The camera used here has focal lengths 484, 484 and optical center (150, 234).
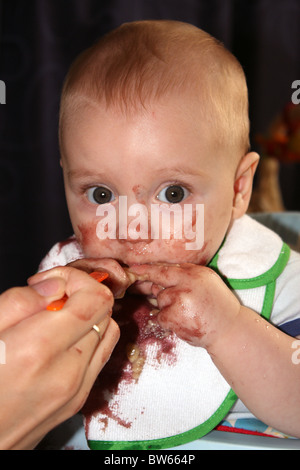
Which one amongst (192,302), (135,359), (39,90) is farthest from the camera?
(39,90)

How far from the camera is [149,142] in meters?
0.75

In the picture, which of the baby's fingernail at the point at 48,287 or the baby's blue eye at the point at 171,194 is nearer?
the baby's fingernail at the point at 48,287

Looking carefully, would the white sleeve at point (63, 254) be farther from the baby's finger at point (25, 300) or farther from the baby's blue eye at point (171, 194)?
the baby's finger at point (25, 300)

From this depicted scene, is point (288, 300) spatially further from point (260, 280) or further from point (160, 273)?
point (160, 273)

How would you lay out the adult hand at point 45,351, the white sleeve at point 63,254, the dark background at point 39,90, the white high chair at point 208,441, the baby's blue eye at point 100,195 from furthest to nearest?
1. the dark background at point 39,90
2. the white sleeve at point 63,254
3. the baby's blue eye at point 100,195
4. the white high chair at point 208,441
5. the adult hand at point 45,351

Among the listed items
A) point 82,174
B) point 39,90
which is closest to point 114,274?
point 82,174

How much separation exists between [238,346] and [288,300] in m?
0.19

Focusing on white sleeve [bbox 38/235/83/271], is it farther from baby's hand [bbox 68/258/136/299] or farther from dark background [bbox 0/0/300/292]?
dark background [bbox 0/0/300/292]

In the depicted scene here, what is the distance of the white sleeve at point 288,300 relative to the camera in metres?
0.85

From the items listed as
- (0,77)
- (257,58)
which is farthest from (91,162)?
(257,58)

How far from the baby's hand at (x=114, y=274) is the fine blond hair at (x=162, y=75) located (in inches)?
9.5

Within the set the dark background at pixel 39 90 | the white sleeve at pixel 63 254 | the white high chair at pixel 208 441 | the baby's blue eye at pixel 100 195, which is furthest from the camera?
the dark background at pixel 39 90

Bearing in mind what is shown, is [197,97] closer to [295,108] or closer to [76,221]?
[76,221]

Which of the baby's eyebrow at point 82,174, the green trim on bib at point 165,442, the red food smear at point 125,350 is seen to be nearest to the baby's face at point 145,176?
the baby's eyebrow at point 82,174
